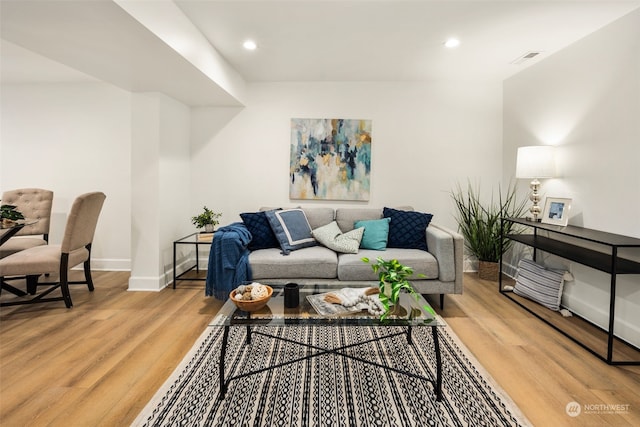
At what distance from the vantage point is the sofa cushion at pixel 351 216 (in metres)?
3.65

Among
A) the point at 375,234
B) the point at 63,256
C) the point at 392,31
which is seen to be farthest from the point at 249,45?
the point at 63,256

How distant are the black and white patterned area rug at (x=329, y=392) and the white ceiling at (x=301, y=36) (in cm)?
210

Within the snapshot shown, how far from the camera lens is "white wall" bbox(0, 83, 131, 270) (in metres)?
4.14

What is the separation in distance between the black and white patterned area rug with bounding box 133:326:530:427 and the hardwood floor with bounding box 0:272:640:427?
0.13 meters

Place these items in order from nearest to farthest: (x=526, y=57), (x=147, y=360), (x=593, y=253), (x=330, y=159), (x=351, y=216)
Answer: (x=147, y=360), (x=593, y=253), (x=526, y=57), (x=351, y=216), (x=330, y=159)

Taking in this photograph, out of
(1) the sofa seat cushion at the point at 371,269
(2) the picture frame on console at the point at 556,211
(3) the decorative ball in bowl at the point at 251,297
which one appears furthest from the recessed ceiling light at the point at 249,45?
(2) the picture frame on console at the point at 556,211

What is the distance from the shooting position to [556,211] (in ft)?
9.76

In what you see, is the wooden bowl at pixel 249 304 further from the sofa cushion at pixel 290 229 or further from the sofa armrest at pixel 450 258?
the sofa armrest at pixel 450 258

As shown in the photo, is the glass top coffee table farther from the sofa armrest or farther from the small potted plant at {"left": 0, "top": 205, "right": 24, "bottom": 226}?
the small potted plant at {"left": 0, "top": 205, "right": 24, "bottom": 226}

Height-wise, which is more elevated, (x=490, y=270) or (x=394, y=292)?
(x=394, y=292)

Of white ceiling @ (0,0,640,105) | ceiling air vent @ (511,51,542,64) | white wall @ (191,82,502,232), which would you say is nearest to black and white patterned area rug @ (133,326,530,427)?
white ceiling @ (0,0,640,105)

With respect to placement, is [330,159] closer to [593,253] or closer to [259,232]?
[259,232]

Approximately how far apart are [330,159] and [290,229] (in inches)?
48.4

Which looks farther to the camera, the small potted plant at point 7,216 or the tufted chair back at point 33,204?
the tufted chair back at point 33,204
